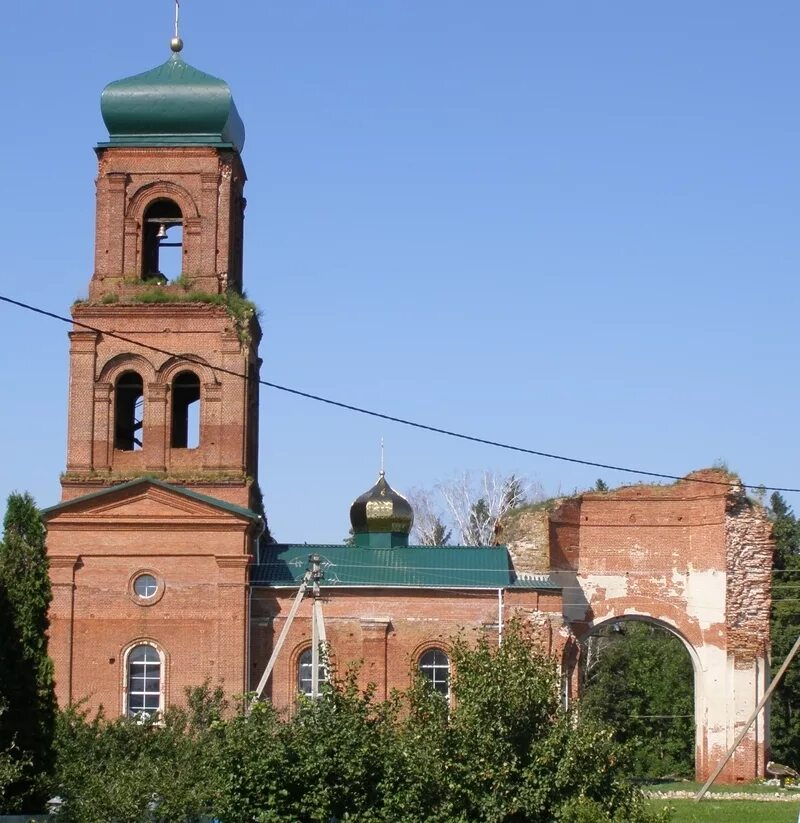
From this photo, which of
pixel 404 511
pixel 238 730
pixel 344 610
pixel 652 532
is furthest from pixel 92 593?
pixel 238 730

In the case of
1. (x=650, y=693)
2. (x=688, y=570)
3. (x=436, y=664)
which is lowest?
(x=650, y=693)

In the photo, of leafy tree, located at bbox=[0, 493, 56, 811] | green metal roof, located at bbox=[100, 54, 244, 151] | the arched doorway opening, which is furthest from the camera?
the arched doorway opening

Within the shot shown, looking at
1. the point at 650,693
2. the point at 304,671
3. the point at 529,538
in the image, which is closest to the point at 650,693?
the point at 650,693

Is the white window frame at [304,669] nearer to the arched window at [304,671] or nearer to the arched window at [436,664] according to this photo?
the arched window at [304,671]

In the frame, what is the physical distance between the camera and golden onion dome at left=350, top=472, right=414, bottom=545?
36.6m

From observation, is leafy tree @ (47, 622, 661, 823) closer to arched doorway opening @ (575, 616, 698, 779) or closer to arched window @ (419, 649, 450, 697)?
arched window @ (419, 649, 450, 697)

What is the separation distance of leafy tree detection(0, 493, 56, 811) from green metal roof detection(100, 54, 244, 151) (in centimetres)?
1517

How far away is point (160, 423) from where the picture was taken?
34.0 metres

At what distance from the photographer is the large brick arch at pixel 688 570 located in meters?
37.1

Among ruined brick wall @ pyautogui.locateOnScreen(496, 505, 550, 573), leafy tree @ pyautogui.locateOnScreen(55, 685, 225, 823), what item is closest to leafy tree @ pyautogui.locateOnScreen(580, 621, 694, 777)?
ruined brick wall @ pyautogui.locateOnScreen(496, 505, 550, 573)

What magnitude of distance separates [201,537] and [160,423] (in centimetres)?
253

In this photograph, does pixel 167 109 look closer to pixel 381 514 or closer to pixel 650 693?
pixel 381 514

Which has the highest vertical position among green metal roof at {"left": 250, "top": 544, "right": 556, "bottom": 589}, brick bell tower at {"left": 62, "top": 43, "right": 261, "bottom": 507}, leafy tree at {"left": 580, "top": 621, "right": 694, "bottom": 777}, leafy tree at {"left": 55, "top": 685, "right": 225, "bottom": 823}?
brick bell tower at {"left": 62, "top": 43, "right": 261, "bottom": 507}

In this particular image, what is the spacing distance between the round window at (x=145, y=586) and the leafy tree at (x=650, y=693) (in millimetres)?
20973
